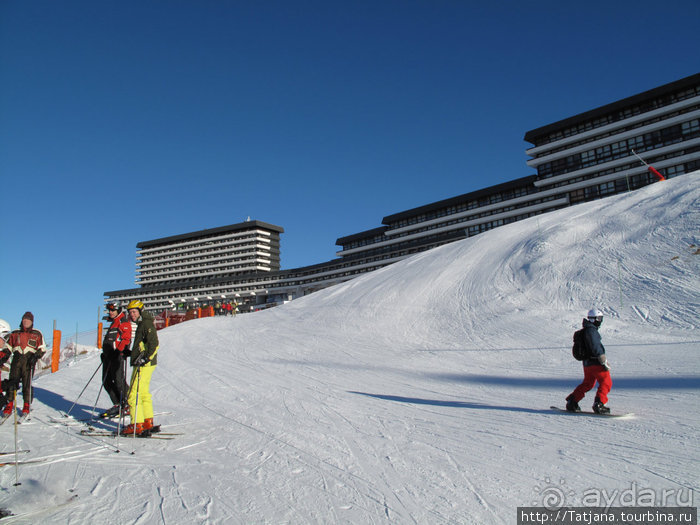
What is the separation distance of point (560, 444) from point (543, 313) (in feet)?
41.1

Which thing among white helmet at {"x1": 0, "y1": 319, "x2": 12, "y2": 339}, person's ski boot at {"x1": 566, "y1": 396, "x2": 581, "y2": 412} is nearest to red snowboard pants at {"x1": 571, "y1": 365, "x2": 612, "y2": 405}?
person's ski boot at {"x1": 566, "y1": 396, "x2": 581, "y2": 412}

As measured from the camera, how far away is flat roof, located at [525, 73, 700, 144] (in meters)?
56.3

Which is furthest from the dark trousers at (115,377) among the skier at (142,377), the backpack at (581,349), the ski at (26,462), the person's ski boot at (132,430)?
the backpack at (581,349)

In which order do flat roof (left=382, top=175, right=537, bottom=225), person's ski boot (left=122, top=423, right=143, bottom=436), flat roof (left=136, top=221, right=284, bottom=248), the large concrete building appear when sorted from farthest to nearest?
flat roof (left=136, top=221, right=284, bottom=248), flat roof (left=382, top=175, right=537, bottom=225), the large concrete building, person's ski boot (left=122, top=423, right=143, bottom=436)

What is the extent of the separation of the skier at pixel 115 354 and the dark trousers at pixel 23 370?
147 centimetres

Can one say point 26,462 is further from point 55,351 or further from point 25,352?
point 55,351

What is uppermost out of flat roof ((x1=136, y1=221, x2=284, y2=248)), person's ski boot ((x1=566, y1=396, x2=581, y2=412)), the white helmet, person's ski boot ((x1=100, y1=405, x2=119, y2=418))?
flat roof ((x1=136, y1=221, x2=284, y2=248))

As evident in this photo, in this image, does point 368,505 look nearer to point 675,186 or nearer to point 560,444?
point 560,444

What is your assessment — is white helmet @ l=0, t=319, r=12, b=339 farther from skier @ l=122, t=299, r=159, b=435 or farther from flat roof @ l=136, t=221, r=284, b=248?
flat roof @ l=136, t=221, r=284, b=248

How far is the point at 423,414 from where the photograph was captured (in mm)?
7336

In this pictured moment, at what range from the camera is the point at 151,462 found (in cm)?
525

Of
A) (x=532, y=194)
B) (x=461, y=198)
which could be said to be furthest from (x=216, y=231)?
(x=532, y=194)

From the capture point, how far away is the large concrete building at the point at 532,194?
56.8 meters

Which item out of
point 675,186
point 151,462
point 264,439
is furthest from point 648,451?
point 675,186
